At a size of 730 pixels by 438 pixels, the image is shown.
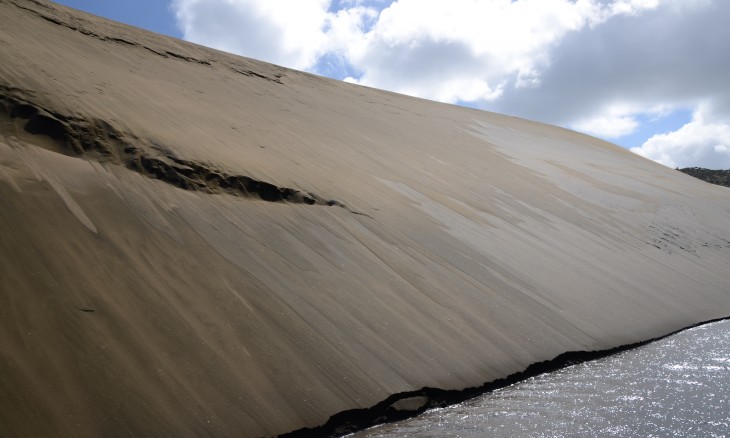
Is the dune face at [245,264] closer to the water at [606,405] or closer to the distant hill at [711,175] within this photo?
the water at [606,405]

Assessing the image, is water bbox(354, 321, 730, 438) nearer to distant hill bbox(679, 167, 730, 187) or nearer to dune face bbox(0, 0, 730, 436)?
dune face bbox(0, 0, 730, 436)

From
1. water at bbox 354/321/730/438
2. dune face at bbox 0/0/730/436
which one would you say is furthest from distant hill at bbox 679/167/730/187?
water at bbox 354/321/730/438

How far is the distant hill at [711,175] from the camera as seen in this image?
16.8 meters

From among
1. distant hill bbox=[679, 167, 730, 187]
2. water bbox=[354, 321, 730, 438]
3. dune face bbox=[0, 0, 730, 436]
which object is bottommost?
water bbox=[354, 321, 730, 438]

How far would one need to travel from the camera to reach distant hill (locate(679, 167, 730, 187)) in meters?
16.8

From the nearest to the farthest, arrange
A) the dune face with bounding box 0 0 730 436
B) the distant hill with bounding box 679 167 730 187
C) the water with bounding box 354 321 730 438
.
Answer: the dune face with bounding box 0 0 730 436 < the water with bounding box 354 321 730 438 < the distant hill with bounding box 679 167 730 187

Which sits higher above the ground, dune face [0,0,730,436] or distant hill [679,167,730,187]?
distant hill [679,167,730,187]

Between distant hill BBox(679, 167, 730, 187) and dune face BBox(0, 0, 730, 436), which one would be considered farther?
distant hill BBox(679, 167, 730, 187)

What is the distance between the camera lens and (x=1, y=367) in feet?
6.76

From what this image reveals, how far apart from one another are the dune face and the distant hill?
36.2 ft

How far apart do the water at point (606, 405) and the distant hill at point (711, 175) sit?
49.3 feet

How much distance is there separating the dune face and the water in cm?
16

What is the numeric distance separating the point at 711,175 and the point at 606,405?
669 inches

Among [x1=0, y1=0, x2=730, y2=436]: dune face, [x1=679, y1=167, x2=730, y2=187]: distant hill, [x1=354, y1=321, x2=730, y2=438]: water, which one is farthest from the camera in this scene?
[x1=679, y1=167, x2=730, y2=187]: distant hill
